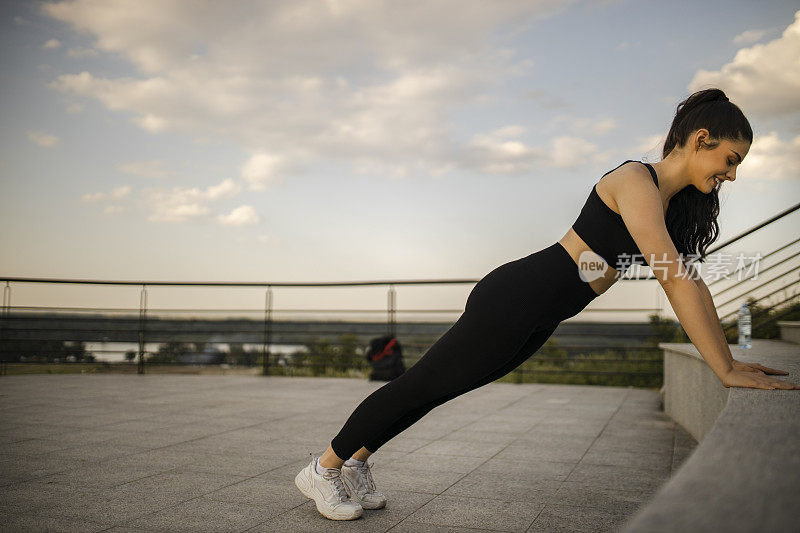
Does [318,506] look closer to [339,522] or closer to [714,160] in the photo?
[339,522]

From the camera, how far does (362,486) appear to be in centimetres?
187

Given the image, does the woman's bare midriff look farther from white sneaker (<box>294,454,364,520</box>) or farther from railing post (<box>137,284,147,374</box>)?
railing post (<box>137,284,147,374</box>)

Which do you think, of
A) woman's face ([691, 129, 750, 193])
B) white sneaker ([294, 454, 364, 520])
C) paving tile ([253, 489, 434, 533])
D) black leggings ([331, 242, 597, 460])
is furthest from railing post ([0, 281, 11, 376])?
woman's face ([691, 129, 750, 193])

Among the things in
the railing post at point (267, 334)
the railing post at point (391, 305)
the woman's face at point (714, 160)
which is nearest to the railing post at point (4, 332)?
the railing post at point (267, 334)

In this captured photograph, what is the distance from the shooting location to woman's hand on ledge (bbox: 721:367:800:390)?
129 centimetres

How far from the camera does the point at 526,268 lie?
145 cm

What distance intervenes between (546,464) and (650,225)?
63.6 inches

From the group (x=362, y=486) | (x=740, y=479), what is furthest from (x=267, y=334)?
(x=740, y=479)

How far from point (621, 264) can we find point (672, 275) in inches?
7.3

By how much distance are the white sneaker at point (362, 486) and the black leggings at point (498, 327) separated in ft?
1.09

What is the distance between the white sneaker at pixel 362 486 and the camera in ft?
6.07

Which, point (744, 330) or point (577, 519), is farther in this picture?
point (744, 330)

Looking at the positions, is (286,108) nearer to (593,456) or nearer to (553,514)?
(593,456)

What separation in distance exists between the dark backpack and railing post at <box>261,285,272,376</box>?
4.68 feet
